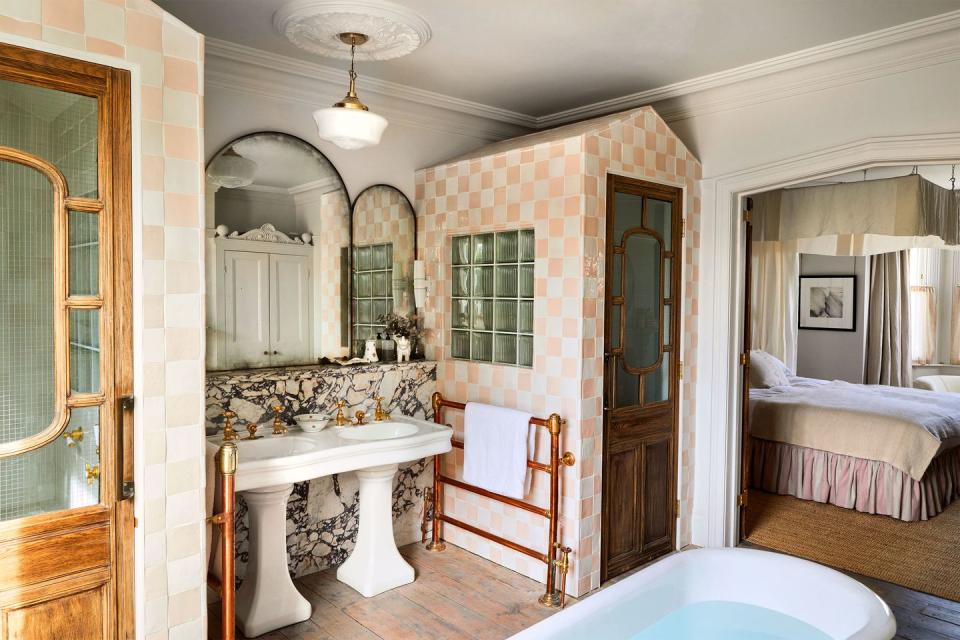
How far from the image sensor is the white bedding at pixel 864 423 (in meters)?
4.51

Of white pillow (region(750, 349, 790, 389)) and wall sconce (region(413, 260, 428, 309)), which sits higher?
wall sconce (region(413, 260, 428, 309))

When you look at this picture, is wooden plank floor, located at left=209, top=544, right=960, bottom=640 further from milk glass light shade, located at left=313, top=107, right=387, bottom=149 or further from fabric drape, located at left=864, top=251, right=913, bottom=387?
fabric drape, located at left=864, top=251, right=913, bottom=387

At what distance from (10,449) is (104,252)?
62cm

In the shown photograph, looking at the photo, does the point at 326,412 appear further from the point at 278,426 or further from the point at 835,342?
the point at 835,342

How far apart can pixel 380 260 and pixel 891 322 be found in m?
6.37

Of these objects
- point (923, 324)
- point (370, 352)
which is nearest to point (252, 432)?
point (370, 352)

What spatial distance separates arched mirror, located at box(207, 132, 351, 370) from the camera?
131 inches

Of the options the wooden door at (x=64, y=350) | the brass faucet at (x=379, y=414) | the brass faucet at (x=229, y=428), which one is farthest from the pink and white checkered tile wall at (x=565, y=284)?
the wooden door at (x=64, y=350)

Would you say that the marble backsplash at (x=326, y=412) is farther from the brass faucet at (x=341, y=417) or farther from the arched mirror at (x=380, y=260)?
the arched mirror at (x=380, y=260)

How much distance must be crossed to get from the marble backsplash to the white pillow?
3.21 metres

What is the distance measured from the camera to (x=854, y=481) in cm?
477

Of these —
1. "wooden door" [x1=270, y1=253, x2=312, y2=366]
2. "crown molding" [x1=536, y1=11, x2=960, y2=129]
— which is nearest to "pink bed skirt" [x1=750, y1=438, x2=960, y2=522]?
"crown molding" [x1=536, y1=11, x2=960, y2=129]

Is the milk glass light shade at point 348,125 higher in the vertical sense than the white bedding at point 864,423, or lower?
higher

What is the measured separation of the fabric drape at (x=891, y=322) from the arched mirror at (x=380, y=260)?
6006 millimetres
